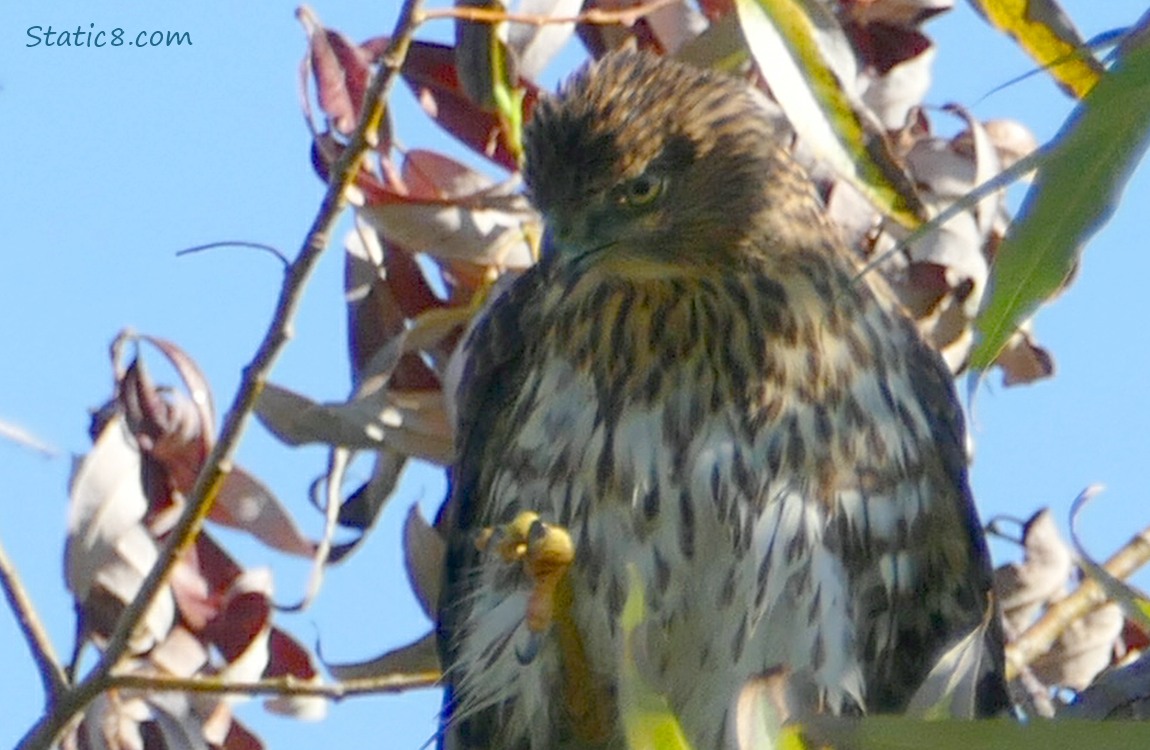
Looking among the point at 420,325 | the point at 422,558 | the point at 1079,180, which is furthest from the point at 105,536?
the point at 1079,180

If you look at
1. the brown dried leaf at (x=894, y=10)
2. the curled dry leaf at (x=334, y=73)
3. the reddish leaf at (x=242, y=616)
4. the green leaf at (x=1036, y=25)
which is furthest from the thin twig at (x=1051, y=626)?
the curled dry leaf at (x=334, y=73)

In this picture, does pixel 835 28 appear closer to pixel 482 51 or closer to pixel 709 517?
pixel 482 51

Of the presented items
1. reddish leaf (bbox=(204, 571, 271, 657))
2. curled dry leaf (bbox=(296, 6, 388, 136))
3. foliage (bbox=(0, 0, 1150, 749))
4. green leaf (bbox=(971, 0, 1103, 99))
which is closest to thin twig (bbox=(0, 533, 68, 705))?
foliage (bbox=(0, 0, 1150, 749))

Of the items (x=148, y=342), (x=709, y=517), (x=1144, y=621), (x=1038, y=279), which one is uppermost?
(x=1038, y=279)

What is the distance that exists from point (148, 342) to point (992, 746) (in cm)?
154

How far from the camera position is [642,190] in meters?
3.06

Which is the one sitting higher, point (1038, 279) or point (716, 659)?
point (1038, 279)

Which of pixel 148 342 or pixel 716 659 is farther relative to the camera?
pixel 716 659

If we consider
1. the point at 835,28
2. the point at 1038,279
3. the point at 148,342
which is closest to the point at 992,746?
the point at 1038,279

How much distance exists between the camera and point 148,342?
2.75 metres

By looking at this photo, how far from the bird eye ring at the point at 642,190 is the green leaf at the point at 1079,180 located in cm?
128

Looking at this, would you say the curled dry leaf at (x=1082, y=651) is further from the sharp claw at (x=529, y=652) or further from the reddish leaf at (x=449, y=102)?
the reddish leaf at (x=449, y=102)

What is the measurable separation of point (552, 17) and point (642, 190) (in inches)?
12.6

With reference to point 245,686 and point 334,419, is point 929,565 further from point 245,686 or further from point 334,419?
point 245,686
